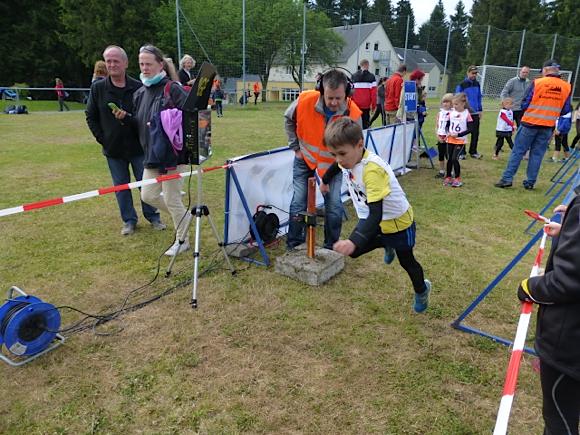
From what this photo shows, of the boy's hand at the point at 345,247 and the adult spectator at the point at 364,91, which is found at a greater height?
the adult spectator at the point at 364,91

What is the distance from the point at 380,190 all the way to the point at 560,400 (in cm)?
143

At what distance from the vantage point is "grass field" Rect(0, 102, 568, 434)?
2439 mm

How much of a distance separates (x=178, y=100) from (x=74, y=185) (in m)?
4.26

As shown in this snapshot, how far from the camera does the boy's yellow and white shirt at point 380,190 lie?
2.67 metres

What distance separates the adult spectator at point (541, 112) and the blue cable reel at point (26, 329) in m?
7.33

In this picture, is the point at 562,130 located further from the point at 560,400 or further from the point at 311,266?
the point at 560,400

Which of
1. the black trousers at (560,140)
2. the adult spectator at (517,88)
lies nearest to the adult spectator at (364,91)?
the adult spectator at (517,88)

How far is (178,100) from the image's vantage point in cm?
405

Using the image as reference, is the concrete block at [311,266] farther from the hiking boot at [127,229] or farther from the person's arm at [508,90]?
the person's arm at [508,90]

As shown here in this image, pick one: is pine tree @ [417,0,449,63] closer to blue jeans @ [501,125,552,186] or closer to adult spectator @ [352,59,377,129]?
adult spectator @ [352,59,377,129]

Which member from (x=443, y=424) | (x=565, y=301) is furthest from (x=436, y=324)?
(x=565, y=301)

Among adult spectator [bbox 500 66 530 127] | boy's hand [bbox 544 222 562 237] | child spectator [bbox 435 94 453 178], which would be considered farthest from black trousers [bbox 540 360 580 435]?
adult spectator [bbox 500 66 530 127]

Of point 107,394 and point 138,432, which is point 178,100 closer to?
point 107,394

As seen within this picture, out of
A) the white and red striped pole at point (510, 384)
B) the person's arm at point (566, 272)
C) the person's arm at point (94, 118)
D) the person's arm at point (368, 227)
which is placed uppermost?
the person's arm at point (94, 118)
